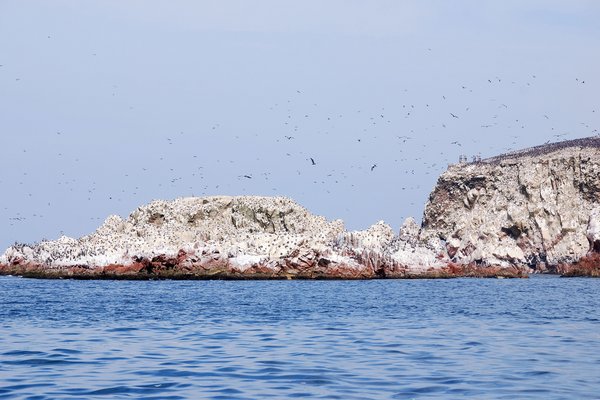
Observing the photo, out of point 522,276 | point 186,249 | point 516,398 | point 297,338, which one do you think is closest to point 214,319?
point 297,338

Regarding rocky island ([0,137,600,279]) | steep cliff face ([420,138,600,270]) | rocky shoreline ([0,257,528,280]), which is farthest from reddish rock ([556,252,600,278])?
rocky shoreline ([0,257,528,280])

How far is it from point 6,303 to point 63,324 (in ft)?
44.8

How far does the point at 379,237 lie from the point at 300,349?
70.5 metres

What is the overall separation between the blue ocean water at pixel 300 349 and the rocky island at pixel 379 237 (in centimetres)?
3460

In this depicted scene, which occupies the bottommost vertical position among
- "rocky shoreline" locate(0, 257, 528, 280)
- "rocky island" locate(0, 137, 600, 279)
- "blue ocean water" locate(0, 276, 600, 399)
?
"blue ocean water" locate(0, 276, 600, 399)

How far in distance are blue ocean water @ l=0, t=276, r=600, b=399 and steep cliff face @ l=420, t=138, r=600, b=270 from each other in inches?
2546

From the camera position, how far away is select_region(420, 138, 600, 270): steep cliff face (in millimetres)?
115312

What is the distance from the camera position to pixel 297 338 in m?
30.9

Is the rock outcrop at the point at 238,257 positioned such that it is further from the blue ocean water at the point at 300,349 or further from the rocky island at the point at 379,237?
the blue ocean water at the point at 300,349

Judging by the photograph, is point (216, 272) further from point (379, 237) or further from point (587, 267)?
point (587, 267)

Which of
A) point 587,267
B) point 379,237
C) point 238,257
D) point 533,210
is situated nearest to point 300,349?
point 238,257

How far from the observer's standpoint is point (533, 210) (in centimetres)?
11794

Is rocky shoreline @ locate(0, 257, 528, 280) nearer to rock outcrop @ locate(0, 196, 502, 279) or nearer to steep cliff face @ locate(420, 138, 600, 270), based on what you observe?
rock outcrop @ locate(0, 196, 502, 279)

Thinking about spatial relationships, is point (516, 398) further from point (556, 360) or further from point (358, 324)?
point (358, 324)
